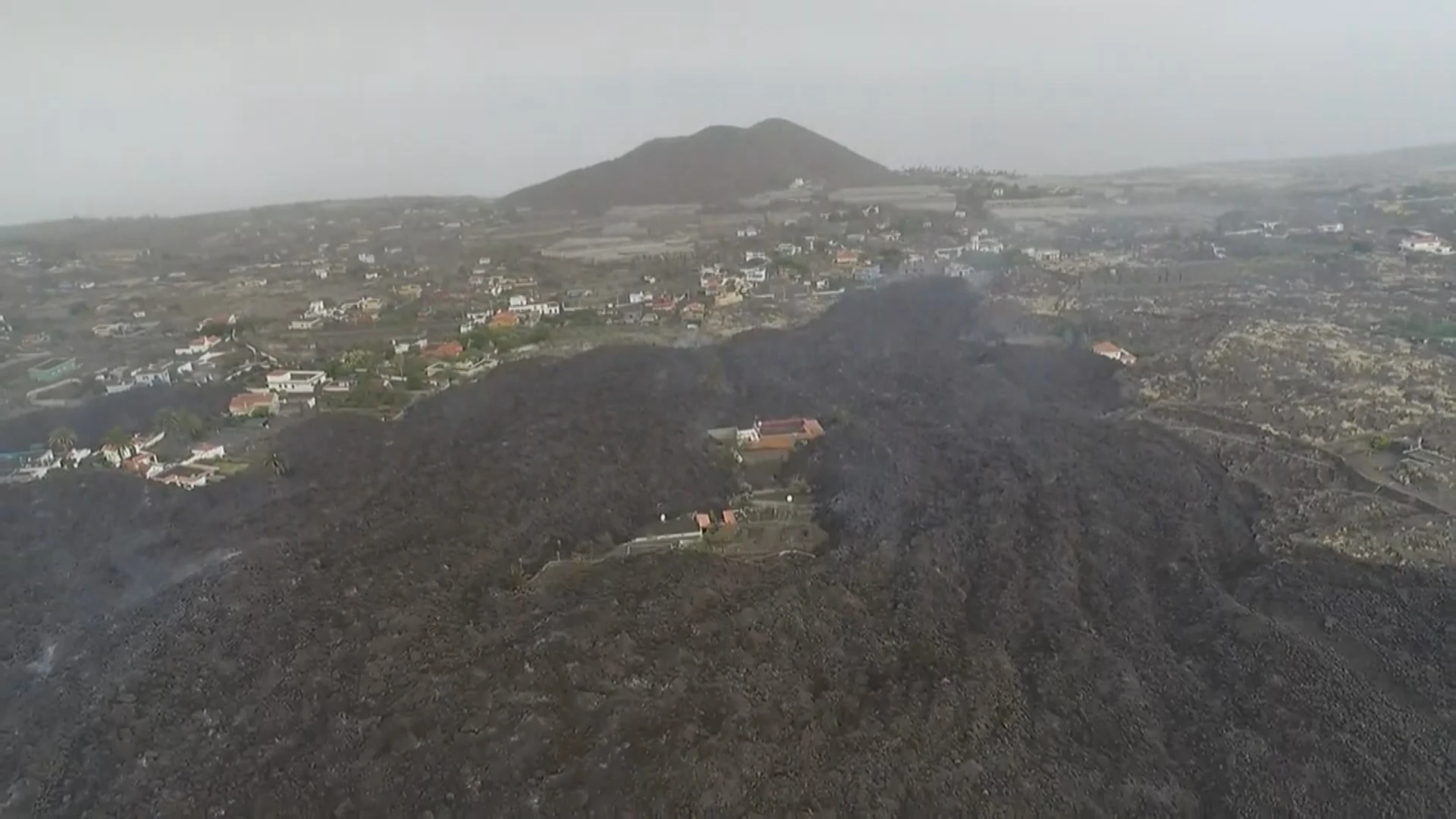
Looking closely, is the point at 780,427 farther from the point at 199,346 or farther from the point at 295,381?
the point at 199,346

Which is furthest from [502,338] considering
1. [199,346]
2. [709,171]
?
[709,171]

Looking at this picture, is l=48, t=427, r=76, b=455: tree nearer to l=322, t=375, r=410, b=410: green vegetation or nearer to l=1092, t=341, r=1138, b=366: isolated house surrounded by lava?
l=322, t=375, r=410, b=410: green vegetation

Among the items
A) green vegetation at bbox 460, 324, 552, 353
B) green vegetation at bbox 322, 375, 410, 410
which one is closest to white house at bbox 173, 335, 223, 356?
green vegetation at bbox 322, 375, 410, 410

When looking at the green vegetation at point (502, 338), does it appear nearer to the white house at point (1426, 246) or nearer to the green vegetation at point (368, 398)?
the green vegetation at point (368, 398)

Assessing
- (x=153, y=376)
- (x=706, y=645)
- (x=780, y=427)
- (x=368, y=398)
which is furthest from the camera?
(x=153, y=376)

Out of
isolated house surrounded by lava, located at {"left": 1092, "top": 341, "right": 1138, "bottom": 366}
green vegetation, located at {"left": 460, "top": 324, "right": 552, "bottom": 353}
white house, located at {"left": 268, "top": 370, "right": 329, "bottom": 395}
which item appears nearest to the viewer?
white house, located at {"left": 268, "top": 370, "right": 329, "bottom": 395}

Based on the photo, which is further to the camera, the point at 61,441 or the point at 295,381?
the point at 295,381

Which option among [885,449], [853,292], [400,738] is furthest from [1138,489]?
[853,292]
